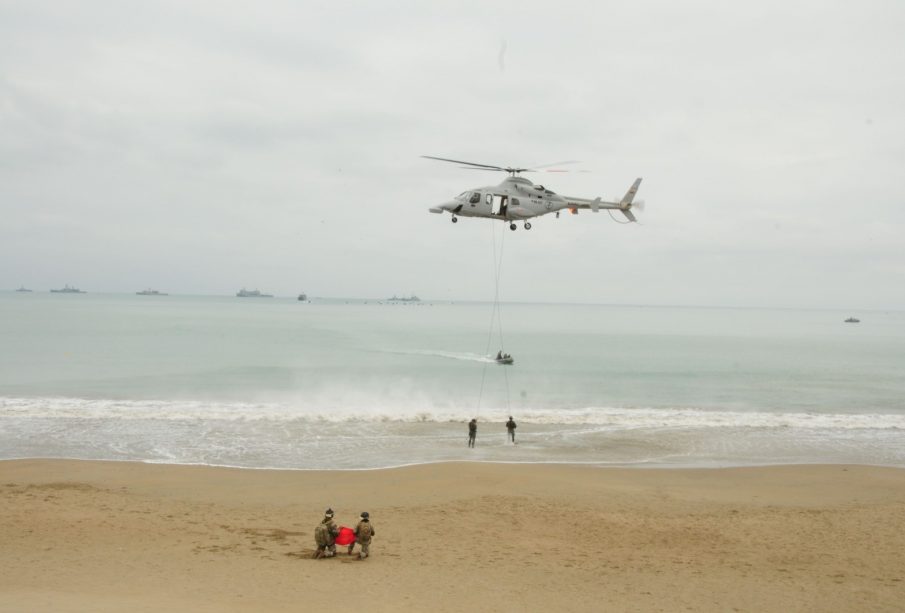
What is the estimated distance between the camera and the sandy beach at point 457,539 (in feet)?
38.9

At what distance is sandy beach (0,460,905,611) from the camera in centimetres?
1186

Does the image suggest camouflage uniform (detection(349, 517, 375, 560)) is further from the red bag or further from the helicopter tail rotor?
the helicopter tail rotor

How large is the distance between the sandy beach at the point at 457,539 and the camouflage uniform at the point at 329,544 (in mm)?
220

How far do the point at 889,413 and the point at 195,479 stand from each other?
37669 mm

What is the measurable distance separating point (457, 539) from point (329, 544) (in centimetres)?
311

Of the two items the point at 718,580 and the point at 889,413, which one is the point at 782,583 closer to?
the point at 718,580

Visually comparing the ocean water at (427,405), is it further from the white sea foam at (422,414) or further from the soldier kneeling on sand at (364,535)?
the soldier kneeling on sand at (364,535)

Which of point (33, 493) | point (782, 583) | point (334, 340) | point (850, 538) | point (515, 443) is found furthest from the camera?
point (334, 340)

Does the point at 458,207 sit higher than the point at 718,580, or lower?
higher

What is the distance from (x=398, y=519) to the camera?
16.6 meters

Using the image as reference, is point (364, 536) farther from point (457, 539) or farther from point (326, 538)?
point (457, 539)

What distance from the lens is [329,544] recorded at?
44.6ft

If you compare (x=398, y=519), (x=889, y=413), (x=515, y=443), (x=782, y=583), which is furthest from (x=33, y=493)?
(x=889, y=413)

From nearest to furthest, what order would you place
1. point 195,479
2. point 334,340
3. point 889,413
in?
point 195,479
point 889,413
point 334,340
